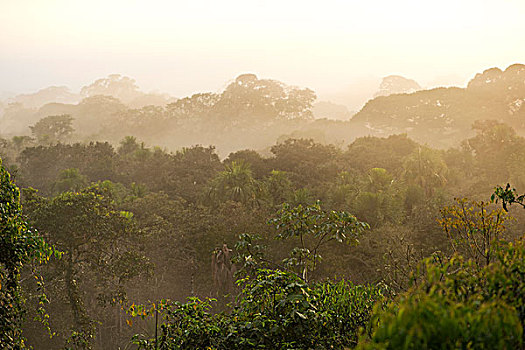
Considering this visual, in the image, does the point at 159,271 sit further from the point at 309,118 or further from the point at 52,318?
the point at 309,118

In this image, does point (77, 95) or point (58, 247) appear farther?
point (77, 95)

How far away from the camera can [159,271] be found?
46.9 feet

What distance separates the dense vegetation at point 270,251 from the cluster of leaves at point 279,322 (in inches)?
1.3

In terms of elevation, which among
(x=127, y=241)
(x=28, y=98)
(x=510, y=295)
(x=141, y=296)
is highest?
(x=28, y=98)

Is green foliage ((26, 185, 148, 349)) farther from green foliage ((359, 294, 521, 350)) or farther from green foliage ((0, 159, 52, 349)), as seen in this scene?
green foliage ((359, 294, 521, 350))

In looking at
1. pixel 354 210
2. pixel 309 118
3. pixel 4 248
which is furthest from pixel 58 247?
pixel 309 118

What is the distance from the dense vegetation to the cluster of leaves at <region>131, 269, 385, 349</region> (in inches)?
1.3

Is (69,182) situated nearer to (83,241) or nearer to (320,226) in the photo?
(83,241)

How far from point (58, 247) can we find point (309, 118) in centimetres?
5974

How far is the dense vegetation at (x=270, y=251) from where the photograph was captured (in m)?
2.98

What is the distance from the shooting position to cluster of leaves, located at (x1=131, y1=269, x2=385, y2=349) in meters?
4.86

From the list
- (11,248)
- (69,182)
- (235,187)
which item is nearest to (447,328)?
(11,248)

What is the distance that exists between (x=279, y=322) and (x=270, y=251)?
327 inches

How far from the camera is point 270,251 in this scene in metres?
13.3
